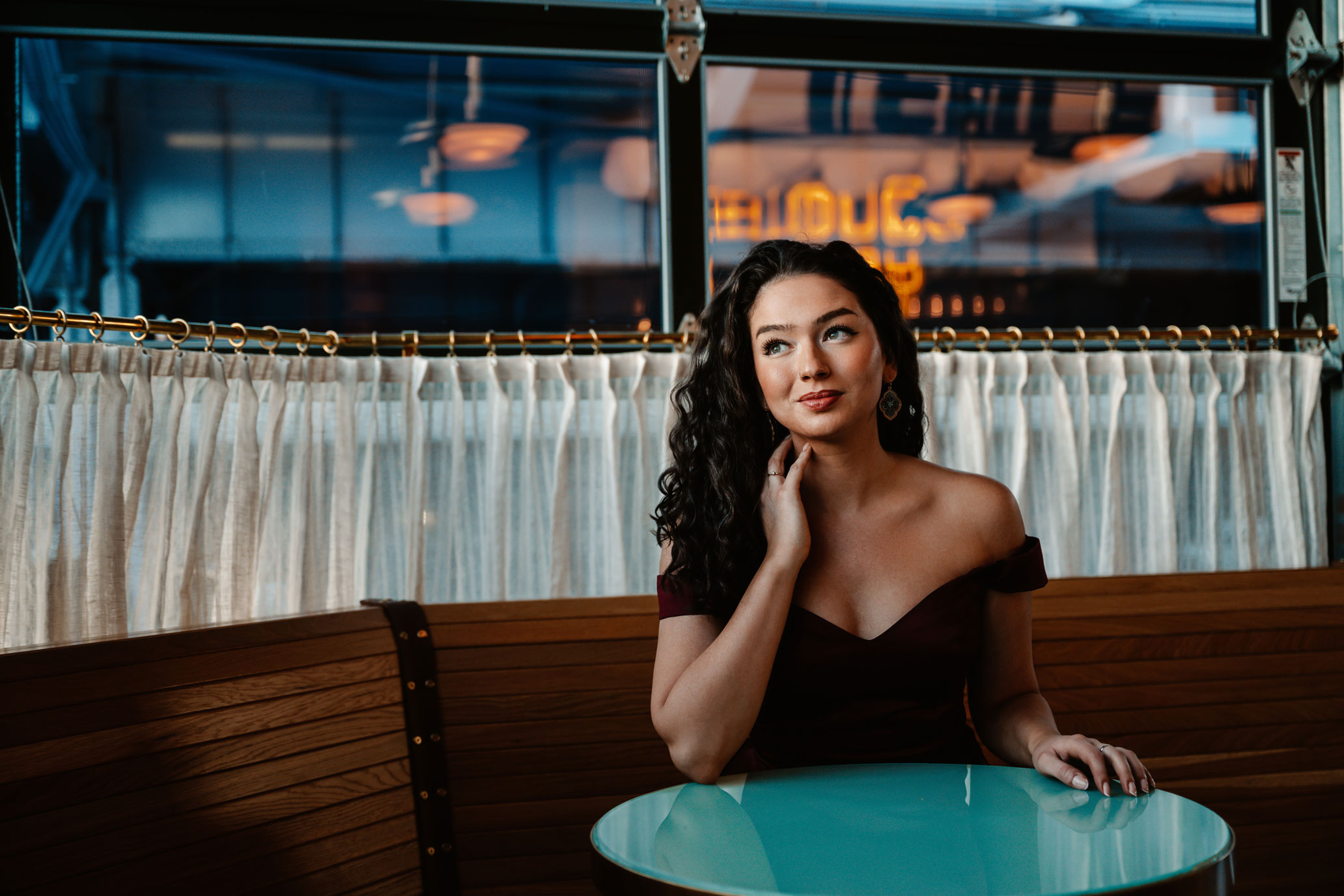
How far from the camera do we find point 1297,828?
6.98ft

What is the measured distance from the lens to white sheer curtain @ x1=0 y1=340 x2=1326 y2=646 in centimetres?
202

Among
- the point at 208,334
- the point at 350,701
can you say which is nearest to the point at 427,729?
the point at 350,701

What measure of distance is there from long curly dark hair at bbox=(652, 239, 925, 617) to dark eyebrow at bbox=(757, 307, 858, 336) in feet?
0.22

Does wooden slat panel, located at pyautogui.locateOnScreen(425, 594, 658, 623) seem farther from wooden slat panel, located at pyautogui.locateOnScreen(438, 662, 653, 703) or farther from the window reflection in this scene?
the window reflection

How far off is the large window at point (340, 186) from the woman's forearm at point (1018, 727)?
1.48 metres

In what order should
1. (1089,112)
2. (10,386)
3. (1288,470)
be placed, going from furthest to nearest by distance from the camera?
1. (1089,112)
2. (1288,470)
3. (10,386)

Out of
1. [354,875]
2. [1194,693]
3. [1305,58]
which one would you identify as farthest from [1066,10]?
[354,875]

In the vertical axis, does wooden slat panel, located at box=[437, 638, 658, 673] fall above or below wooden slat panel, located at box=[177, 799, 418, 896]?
above

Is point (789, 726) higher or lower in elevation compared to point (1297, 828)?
higher

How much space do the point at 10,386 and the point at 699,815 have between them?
1.55 metres

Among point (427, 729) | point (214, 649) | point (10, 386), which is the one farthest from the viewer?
point (10, 386)

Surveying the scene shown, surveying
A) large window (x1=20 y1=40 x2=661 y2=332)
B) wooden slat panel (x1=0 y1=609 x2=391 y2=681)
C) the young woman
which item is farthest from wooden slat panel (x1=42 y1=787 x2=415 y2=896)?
large window (x1=20 y1=40 x2=661 y2=332)

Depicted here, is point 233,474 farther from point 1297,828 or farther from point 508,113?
point 1297,828

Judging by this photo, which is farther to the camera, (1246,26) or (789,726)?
(1246,26)
